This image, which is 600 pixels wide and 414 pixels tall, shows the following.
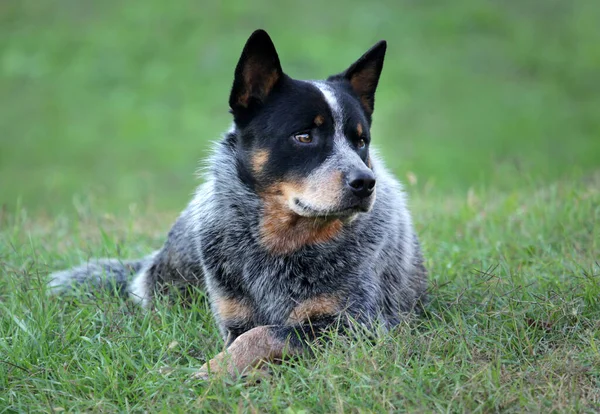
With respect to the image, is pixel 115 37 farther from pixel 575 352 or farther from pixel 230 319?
pixel 575 352

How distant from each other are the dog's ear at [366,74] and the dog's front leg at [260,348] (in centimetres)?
148

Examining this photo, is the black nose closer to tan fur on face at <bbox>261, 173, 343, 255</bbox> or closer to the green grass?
tan fur on face at <bbox>261, 173, 343, 255</bbox>

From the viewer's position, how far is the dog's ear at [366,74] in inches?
196

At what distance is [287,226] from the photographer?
15.3ft

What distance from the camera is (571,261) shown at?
17.8 ft

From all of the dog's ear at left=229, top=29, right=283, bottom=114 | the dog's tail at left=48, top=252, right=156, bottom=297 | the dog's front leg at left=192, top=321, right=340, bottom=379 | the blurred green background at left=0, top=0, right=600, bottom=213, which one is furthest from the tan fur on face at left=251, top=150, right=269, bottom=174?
the blurred green background at left=0, top=0, right=600, bottom=213

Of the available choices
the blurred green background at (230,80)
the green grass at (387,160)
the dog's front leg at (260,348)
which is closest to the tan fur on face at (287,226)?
the dog's front leg at (260,348)

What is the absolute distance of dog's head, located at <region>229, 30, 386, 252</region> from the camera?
4.33 meters

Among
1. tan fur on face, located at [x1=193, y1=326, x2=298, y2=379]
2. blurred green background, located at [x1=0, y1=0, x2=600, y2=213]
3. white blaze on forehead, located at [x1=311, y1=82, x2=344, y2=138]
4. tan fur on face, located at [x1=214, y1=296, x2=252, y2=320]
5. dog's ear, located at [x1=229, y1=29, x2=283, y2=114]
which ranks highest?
dog's ear, located at [x1=229, y1=29, x2=283, y2=114]

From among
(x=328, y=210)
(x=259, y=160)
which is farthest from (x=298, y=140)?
(x=328, y=210)

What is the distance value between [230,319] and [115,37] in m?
12.8

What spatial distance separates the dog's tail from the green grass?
0.14 metres

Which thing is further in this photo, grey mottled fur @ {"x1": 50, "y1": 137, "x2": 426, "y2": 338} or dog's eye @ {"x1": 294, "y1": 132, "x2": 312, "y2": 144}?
grey mottled fur @ {"x1": 50, "y1": 137, "x2": 426, "y2": 338}

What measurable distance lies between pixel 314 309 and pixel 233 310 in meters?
0.51
